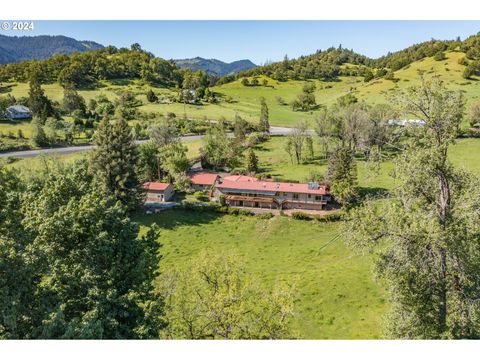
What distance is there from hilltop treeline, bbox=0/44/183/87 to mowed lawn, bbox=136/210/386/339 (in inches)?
4615

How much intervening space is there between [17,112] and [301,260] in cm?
10167

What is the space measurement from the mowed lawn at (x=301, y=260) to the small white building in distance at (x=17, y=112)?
7703cm

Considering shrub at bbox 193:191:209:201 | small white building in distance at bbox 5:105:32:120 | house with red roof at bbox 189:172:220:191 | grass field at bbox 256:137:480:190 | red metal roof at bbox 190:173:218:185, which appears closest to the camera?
shrub at bbox 193:191:209:201

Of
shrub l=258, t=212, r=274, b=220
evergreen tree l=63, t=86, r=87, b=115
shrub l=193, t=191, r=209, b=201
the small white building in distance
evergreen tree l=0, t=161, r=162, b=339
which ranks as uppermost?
evergreen tree l=63, t=86, r=87, b=115

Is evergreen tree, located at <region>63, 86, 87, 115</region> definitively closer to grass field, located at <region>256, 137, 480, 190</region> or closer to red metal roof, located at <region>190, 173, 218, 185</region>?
grass field, located at <region>256, 137, 480, 190</region>

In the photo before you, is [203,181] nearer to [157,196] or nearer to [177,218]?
[157,196]

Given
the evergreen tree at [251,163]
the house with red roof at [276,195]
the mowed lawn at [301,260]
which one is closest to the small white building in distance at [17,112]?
the evergreen tree at [251,163]

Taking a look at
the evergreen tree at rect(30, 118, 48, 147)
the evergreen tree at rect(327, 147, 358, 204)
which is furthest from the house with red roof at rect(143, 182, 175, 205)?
the evergreen tree at rect(30, 118, 48, 147)

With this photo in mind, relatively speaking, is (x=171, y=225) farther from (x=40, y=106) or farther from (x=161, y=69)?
(x=161, y=69)

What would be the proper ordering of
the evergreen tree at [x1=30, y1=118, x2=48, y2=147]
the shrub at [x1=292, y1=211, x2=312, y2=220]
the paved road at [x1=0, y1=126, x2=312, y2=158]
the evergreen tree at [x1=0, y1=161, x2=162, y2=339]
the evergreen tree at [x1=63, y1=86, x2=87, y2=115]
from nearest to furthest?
1. the evergreen tree at [x1=0, y1=161, x2=162, y2=339]
2. the shrub at [x1=292, y1=211, x2=312, y2=220]
3. the paved road at [x1=0, y1=126, x2=312, y2=158]
4. the evergreen tree at [x1=30, y1=118, x2=48, y2=147]
5. the evergreen tree at [x1=63, y1=86, x2=87, y2=115]

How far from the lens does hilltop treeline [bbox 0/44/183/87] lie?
147375 millimetres

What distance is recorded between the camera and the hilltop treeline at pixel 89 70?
14738 centimetres

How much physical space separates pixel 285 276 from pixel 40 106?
97141mm

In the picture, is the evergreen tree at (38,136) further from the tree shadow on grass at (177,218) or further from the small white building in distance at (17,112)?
the tree shadow on grass at (177,218)
